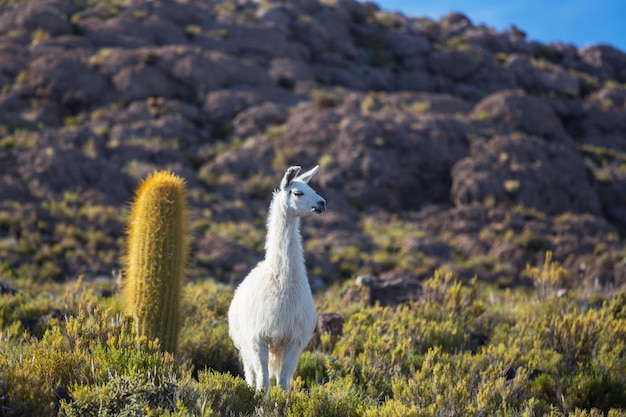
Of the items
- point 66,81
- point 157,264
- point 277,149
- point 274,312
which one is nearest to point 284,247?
point 274,312

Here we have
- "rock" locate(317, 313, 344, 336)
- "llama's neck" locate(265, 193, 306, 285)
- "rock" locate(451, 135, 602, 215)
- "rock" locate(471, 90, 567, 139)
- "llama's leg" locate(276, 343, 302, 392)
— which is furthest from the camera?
"rock" locate(471, 90, 567, 139)

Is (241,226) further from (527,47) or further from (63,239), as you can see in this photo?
(527,47)

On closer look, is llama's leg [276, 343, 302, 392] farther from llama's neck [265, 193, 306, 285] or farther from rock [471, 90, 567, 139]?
rock [471, 90, 567, 139]

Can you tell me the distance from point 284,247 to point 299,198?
521mm

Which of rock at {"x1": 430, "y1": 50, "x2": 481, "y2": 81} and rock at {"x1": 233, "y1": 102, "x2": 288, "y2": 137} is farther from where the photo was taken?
rock at {"x1": 430, "y1": 50, "x2": 481, "y2": 81}

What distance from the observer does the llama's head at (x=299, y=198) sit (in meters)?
6.34

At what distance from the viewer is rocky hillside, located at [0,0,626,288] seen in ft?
66.8

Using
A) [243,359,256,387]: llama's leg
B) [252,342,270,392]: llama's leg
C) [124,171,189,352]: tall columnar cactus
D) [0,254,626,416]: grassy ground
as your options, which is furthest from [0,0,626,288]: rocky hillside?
[252,342,270,392]: llama's leg


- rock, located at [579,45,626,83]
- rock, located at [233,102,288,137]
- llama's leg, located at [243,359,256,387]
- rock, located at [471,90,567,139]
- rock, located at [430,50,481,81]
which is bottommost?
llama's leg, located at [243,359,256,387]

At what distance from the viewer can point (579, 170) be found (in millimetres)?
25547

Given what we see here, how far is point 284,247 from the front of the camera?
6.50 meters

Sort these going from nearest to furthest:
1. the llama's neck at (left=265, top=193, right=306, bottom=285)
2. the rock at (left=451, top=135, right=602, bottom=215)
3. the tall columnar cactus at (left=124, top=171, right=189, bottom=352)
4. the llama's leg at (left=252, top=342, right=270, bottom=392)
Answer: the llama's leg at (left=252, top=342, right=270, bottom=392) → the llama's neck at (left=265, top=193, right=306, bottom=285) → the tall columnar cactus at (left=124, top=171, right=189, bottom=352) → the rock at (left=451, top=135, right=602, bottom=215)

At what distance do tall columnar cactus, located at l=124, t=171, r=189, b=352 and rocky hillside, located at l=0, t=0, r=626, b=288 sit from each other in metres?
9.04

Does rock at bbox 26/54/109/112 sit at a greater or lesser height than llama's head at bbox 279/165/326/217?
greater
